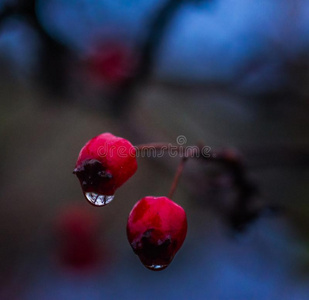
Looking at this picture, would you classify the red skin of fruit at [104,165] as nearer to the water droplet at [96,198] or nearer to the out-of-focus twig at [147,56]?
the water droplet at [96,198]

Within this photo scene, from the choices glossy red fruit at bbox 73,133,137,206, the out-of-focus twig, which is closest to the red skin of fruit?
glossy red fruit at bbox 73,133,137,206

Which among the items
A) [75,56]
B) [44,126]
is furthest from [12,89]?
[75,56]

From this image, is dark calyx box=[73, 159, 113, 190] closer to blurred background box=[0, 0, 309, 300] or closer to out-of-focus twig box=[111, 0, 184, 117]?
blurred background box=[0, 0, 309, 300]

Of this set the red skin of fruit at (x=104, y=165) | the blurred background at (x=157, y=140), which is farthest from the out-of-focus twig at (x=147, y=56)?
the red skin of fruit at (x=104, y=165)

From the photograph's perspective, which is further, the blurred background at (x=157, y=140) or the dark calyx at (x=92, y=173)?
the blurred background at (x=157, y=140)

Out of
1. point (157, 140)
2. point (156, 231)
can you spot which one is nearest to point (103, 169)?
point (156, 231)

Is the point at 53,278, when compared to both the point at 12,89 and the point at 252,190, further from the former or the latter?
the point at 252,190
